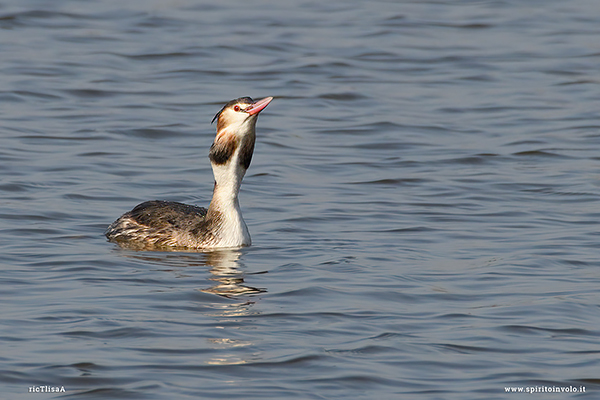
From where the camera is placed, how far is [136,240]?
1157 centimetres

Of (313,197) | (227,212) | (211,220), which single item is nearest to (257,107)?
(227,212)

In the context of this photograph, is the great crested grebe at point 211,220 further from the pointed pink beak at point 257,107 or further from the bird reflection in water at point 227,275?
the pointed pink beak at point 257,107

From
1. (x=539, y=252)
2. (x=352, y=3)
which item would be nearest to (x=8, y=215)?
(x=539, y=252)

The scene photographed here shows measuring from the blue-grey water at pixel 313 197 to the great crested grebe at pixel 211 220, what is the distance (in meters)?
0.23

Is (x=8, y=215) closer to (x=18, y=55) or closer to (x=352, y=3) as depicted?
(x=18, y=55)

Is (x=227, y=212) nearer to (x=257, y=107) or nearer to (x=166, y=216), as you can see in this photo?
(x=166, y=216)

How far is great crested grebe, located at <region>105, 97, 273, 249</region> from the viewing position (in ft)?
36.9

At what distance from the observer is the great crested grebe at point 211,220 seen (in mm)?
11234

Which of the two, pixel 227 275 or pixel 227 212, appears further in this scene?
pixel 227 212

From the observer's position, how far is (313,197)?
45.5 feet

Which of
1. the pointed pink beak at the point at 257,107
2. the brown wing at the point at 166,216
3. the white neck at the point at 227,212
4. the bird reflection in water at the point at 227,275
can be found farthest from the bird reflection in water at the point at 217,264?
the pointed pink beak at the point at 257,107

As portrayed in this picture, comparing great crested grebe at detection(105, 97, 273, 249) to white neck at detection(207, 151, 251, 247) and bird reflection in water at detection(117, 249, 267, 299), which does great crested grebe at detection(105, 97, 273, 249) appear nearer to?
white neck at detection(207, 151, 251, 247)

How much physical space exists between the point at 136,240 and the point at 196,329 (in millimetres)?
3146

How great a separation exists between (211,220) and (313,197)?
2.59 m
